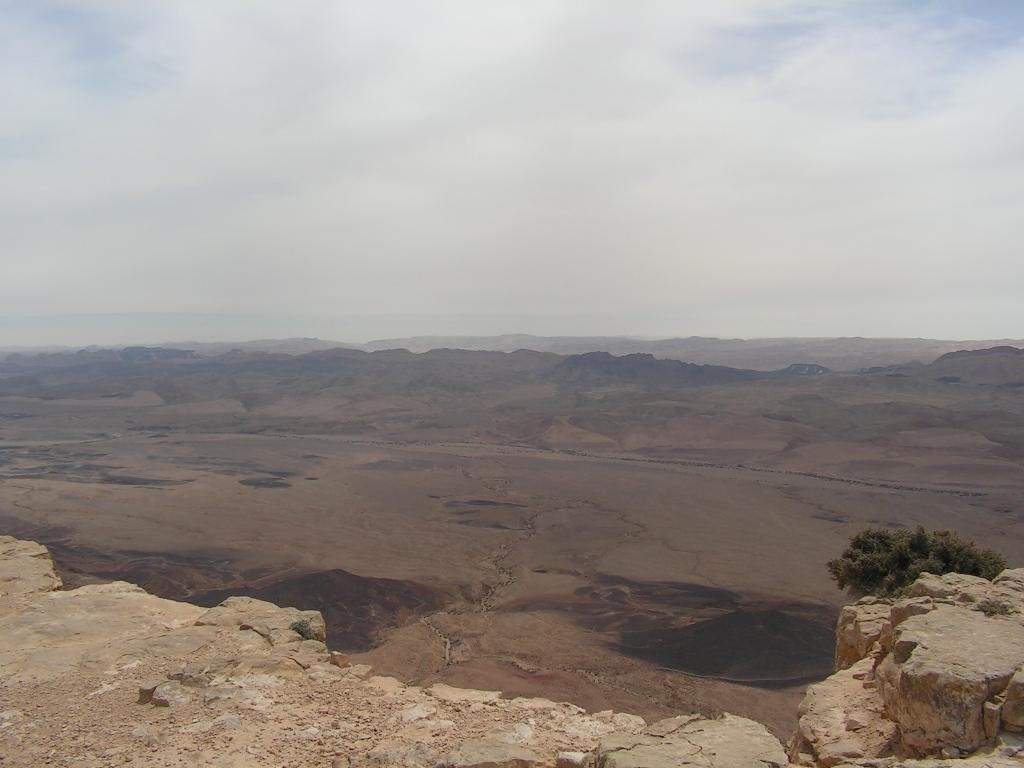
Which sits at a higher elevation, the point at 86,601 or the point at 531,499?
the point at 86,601

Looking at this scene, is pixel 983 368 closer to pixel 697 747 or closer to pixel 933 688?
pixel 933 688

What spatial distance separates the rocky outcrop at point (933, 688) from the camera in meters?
5.14

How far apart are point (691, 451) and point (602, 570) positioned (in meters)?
37.6

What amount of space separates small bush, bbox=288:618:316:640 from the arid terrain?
27.7ft

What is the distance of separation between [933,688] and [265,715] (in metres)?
6.28

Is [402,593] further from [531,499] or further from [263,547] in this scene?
[531,499]

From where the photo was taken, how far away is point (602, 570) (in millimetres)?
31359

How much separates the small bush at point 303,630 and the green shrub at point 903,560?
9750mm

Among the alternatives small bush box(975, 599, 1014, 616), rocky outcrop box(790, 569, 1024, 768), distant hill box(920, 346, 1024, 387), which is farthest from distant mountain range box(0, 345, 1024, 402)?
small bush box(975, 599, 1014, 616)

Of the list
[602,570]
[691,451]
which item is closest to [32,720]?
[602,570]

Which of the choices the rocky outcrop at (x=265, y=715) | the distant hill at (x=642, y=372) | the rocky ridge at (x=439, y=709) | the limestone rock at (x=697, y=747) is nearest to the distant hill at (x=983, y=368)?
the distant hill at (x=642, y=372)

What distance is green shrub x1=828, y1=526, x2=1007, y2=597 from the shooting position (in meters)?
12.7

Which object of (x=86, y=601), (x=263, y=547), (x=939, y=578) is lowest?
(x=263, y=547)

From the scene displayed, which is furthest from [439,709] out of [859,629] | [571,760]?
[859,629]
